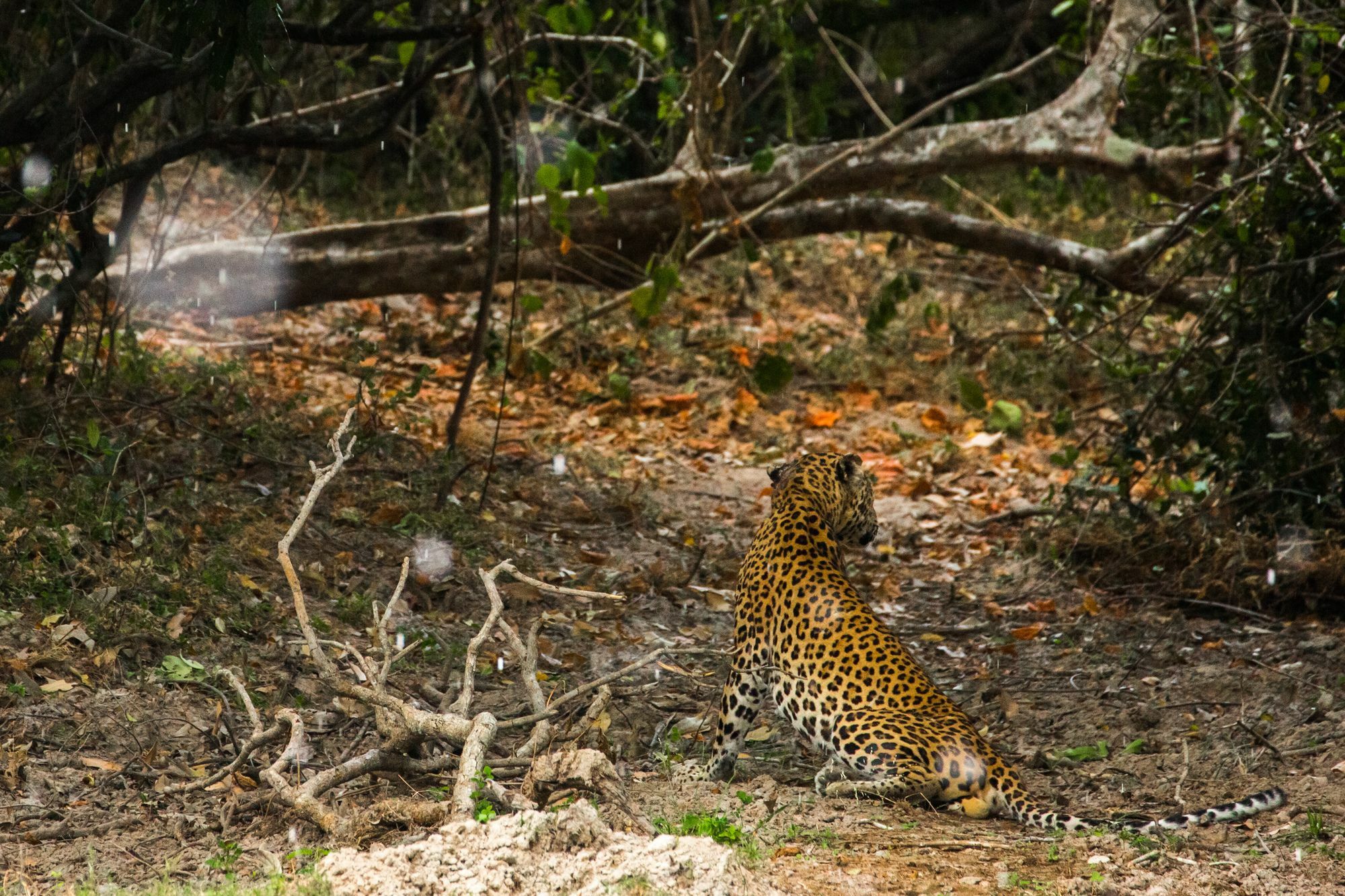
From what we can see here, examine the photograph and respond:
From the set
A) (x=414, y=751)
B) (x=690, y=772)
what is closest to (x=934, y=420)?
(x=690, y=772)

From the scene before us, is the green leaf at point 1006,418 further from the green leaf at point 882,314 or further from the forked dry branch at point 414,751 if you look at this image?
the forked dry branch at point 414,751

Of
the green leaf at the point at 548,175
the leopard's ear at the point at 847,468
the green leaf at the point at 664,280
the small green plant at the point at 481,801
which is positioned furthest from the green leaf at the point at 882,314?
the small green plant at the point at 481,801

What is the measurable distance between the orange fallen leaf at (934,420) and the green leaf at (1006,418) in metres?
0.33

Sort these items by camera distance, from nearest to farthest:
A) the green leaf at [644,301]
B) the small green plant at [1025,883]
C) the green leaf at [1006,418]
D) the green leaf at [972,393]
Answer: the small green plant at [1025,883], the green leaf at [644,301], the green leaf at [972,393], the green leaf at [1006,418]

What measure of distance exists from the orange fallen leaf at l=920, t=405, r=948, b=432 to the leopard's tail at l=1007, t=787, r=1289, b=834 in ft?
17.6

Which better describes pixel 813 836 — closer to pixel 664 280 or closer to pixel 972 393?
pixel 664 280

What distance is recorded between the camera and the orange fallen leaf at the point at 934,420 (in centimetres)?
989

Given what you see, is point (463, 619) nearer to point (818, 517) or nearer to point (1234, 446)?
point (818, 517)

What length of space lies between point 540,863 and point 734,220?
18.5ft

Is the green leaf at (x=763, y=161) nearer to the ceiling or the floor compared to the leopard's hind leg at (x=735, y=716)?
nearer to the ceiling

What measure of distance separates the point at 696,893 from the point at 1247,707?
3.41m

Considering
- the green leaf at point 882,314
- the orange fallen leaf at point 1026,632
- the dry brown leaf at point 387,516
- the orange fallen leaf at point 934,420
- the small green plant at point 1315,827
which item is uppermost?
the green leaf at point 882,314

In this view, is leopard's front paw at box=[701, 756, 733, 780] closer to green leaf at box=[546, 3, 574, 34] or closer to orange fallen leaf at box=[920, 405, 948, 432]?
green leaf at box=[546, 3, 574, 34]

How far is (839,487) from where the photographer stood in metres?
6.29
